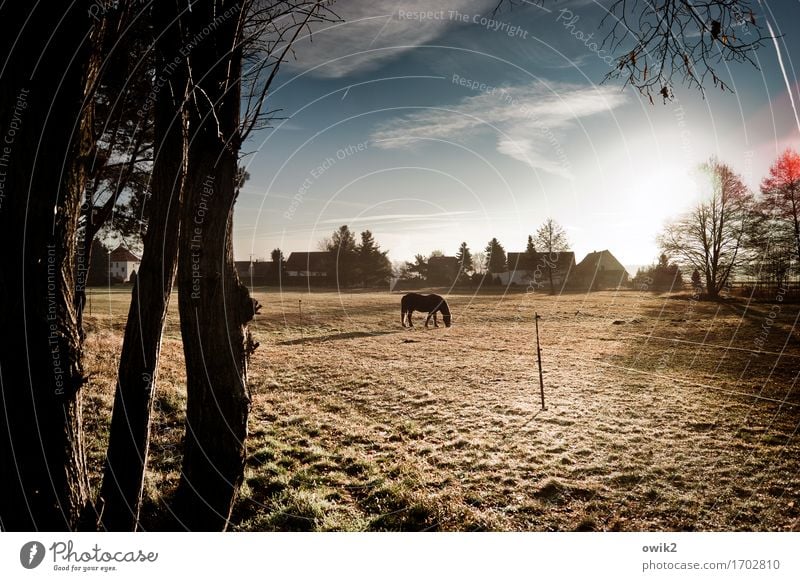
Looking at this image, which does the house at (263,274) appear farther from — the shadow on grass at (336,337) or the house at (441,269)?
the shadow on grass at (336,337)

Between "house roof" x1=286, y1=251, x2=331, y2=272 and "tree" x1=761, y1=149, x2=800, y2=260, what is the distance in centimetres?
2580

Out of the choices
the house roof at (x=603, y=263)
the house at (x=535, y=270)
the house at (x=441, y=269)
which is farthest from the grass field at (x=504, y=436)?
Answer: the house roof at (x=603, y=263)

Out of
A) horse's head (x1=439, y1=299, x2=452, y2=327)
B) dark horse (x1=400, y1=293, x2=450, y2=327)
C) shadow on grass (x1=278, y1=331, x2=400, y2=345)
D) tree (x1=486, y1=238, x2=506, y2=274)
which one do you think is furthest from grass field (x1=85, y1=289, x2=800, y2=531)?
tree (x1=486, y1=238, x2=506, y2=274)

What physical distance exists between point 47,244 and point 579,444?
253 inches

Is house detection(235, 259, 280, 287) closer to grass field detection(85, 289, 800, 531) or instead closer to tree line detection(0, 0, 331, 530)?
grass field detection(85, 289, 800, 531)

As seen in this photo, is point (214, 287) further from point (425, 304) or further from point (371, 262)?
point (371, 262)

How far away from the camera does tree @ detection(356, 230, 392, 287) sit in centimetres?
2755

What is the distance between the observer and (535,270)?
101 feet

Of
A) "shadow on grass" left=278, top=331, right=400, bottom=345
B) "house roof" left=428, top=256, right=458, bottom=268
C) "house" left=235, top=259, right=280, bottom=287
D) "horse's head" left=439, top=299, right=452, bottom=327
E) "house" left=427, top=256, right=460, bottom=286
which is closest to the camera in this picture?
"shadow on grass" left=278, top=331, right=400, bottom=345

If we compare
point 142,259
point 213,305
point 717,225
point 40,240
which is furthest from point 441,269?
point 40,240

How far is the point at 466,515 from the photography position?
386 cm

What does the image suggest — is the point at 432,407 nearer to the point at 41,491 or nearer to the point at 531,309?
the point at 41,491
